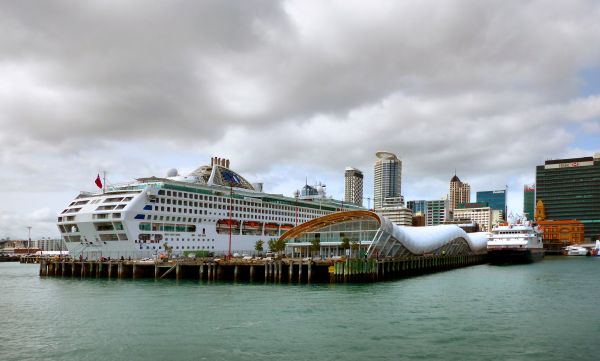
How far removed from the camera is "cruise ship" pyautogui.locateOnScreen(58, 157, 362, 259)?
83.8 metres

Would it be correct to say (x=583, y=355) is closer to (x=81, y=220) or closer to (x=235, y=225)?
(x=81, y=220)

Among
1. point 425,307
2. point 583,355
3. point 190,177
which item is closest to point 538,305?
point 425,307

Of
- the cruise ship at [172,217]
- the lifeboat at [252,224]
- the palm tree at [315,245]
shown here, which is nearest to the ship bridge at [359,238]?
the palm tree at [315,245]

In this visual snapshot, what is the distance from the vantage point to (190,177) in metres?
106

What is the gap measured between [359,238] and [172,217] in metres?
33.2

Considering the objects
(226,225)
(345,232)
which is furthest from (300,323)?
(226,225)

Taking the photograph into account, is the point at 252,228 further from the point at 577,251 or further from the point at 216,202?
the point at 577,251

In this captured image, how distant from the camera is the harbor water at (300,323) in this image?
2683 cm

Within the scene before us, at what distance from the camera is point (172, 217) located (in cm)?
9088

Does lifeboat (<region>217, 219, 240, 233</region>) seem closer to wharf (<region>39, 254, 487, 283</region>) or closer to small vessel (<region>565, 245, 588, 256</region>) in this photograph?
wharf (<region>39, 254, 487, 283</region>)

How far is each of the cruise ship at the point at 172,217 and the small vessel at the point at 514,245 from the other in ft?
158

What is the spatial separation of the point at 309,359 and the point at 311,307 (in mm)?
15077

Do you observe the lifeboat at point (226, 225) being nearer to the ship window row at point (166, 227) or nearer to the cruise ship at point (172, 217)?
the cruise ship at point (172, 217)

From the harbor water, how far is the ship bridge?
19.3m
